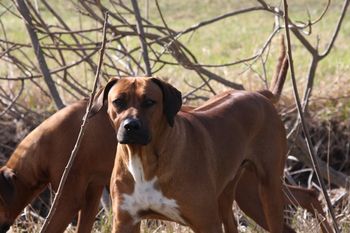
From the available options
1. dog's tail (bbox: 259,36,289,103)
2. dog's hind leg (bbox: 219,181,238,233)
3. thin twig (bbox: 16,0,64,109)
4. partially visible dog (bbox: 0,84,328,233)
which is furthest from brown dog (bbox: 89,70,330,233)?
thin twig (bbox: 16,0,64,109)

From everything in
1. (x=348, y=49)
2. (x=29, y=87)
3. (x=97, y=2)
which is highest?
(x=97, y=2)

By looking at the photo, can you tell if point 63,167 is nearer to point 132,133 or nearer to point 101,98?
point 101,98

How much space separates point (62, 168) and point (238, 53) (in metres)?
7.29

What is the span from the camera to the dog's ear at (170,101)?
5.67 metres

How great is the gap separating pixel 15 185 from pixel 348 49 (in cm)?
774

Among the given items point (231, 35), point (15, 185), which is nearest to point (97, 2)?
point (15, 185)

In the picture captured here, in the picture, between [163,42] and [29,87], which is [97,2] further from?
[29,87]

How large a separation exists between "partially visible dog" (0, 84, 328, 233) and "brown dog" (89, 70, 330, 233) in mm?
653

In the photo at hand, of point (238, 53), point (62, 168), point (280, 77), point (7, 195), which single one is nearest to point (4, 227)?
point (7, 195)

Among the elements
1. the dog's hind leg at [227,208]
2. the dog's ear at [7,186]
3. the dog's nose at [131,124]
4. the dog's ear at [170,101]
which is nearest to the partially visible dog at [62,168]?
the dog's ear at [7,186]

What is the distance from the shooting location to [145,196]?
584cm

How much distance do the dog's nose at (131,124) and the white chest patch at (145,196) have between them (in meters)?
0.42

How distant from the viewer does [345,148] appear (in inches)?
400

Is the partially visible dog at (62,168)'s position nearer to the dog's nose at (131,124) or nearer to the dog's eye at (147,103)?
the dog's eye at (147,103)
